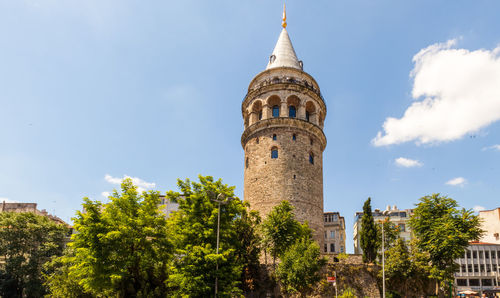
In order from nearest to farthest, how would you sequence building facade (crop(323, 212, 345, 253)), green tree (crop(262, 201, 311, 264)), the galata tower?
green tree (crop(262, 201, 311, 264)) < the galata tower < building facade (crop(323, 212, 345, 253))

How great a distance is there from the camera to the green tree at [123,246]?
23.2 meters

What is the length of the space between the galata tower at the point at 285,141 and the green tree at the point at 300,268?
7464 millimetres

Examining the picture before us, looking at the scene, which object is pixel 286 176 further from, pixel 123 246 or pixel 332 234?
pixel 332 234

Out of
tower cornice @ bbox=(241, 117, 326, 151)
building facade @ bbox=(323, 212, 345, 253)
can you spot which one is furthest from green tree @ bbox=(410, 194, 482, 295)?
building facade @ bbox=(323, 212, 345, 253)

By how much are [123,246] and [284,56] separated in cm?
2919

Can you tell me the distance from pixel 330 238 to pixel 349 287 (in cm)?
3472

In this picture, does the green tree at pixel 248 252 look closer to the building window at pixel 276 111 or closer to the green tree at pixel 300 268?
the green tree at pixel 300 268

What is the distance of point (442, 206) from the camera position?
102 feet

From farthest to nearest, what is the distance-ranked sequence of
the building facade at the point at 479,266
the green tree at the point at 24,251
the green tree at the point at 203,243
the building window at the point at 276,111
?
the building facade at the point at 479,266 < the building window at the point at 276,111 < the green tree at the point at 24,251 < the green tree at the point at 203,243

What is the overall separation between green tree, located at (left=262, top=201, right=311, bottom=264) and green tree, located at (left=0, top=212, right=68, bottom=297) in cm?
2396

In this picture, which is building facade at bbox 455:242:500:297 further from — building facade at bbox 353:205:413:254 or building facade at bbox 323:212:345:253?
building facade at bbox 323:212:345:253

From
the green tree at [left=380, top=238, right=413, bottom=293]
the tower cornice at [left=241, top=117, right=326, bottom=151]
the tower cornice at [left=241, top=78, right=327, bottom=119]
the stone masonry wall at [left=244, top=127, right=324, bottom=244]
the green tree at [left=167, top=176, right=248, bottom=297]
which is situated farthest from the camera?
the tower cornice at [left=241, top=78, right=327, bottom=119]

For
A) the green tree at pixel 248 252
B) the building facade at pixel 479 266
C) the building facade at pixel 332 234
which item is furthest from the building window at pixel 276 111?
the building facade at pixel 479 266

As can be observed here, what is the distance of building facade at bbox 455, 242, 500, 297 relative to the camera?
58.3 metres
